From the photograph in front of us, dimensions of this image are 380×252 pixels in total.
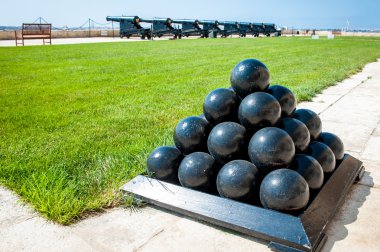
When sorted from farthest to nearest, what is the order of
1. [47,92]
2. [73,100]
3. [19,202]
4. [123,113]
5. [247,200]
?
1. [47,92]
2. [73,100]
3. [123,113]
4. [19,202]
5. [247,200]

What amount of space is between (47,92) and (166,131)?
13.5ft

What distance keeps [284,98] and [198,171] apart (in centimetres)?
100

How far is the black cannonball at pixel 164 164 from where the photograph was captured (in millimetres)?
3391

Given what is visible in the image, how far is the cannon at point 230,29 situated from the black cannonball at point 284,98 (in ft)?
155

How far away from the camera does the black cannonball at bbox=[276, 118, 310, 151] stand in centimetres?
320

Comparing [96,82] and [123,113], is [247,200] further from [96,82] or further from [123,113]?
[96,82]

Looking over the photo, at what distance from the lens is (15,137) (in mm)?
4949

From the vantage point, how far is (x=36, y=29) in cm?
2783

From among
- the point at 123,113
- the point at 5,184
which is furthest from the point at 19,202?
the point at 123,113

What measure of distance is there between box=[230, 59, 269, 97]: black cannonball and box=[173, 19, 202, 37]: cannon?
142ft

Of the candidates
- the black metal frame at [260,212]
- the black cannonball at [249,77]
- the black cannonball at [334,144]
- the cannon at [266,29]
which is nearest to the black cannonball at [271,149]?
the black metal frame at [260,212]

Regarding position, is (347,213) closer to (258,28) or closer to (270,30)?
(258,28)

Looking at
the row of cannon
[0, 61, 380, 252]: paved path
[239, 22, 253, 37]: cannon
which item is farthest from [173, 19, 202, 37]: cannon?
[0, 61, 380, 252]: paved path

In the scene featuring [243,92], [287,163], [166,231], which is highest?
[243,92]
